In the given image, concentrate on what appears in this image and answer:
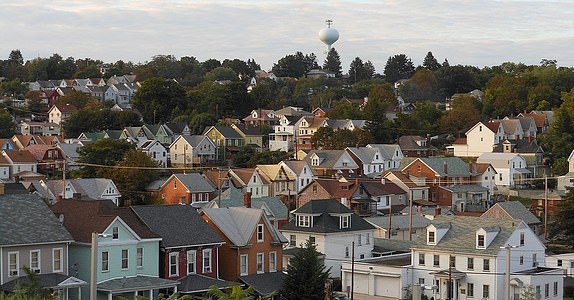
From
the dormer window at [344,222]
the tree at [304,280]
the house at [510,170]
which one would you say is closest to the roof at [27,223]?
the tree at [304,280]

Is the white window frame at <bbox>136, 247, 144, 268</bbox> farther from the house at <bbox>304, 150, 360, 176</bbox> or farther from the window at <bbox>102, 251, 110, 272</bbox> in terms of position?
the house at <bbox>304, 150, 360, 176</bbox>

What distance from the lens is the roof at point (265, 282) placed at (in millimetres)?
41594

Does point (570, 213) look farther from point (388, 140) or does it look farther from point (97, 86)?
point (97, 86)

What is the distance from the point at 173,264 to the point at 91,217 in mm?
3841

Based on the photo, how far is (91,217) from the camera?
38.6 meters

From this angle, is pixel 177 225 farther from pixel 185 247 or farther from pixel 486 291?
pixel 486 291

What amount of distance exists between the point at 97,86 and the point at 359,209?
93389mm

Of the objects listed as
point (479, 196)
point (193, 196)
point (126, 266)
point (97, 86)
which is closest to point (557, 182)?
point (479, 196)

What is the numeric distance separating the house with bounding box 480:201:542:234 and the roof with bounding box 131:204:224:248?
89.7ft

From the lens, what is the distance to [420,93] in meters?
154

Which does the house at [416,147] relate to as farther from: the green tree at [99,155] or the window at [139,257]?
the window at [139,257]

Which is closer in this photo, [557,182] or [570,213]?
[570,213]

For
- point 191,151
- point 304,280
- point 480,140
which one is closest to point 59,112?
point 191,151

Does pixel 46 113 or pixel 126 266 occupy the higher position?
pixel 46 113
